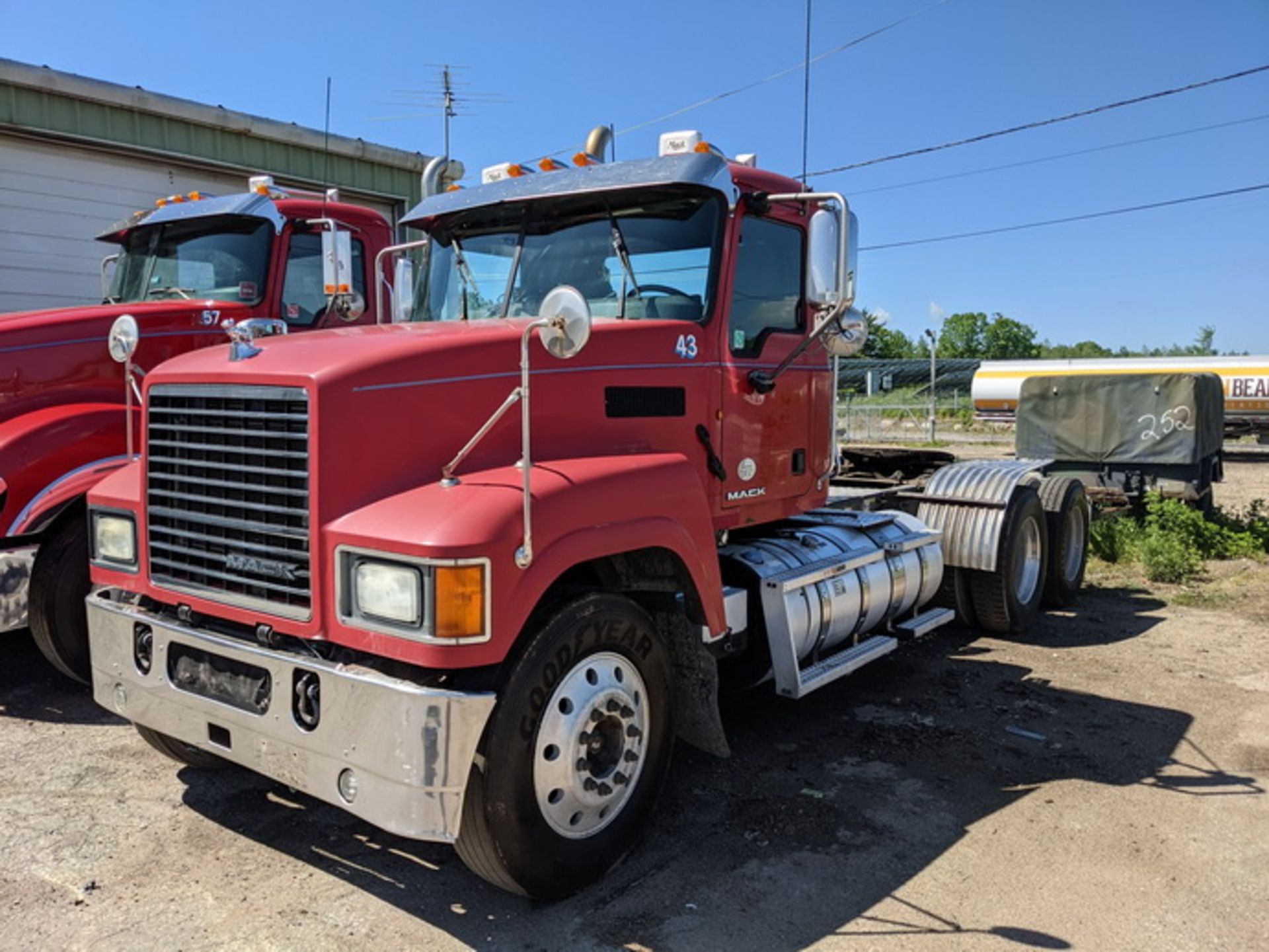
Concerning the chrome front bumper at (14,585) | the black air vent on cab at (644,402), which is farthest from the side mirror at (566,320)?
the chrome front bumper at (14,585)

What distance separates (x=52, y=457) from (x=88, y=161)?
599 centimetres

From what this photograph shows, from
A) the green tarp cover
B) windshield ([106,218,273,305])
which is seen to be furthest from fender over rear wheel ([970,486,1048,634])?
windshield ([106,218,273,305])

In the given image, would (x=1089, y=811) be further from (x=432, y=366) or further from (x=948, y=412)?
(x=948, y=412)

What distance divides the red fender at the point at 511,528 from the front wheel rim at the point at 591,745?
381 mm

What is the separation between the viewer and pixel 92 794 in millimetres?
4449

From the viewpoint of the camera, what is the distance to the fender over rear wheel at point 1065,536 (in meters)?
8.27

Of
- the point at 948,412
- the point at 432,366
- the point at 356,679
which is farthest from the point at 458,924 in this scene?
the point at 948,412

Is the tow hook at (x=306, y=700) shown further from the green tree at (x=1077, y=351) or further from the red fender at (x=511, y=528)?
the green tree at (x=1077, y=351)

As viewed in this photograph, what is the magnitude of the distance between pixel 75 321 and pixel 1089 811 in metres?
6.26

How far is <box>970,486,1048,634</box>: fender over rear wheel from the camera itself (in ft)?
24.0

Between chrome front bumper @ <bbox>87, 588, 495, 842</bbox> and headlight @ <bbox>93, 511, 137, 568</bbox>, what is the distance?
54cm

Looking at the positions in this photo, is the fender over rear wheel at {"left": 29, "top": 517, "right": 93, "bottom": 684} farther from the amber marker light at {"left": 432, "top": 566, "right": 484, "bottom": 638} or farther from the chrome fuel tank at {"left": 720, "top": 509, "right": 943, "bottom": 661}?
the chrome fuel tank at {"left": 720, "top": 509, "right": 943, "bottom": 661}

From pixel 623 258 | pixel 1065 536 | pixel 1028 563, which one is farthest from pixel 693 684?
pixel 1065 536

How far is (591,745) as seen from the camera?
363cm
